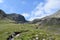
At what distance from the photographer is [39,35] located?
287 ft

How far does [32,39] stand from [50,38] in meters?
9.20

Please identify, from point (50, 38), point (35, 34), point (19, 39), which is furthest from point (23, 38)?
point (50, 38)

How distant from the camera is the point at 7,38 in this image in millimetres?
Answer: 120250

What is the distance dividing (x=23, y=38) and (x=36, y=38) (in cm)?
621

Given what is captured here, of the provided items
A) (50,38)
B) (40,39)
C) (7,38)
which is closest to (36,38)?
(40,39)

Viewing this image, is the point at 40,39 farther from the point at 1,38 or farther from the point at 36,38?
the point at 1,38

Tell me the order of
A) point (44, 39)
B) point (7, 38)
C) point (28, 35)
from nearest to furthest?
point (44, 39)
point (28, 35)
point (7, 38)

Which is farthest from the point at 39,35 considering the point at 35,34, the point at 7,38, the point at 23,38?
the point at 7,38

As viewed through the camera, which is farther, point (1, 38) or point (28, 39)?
point (1, 38)

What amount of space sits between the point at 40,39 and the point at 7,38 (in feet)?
137

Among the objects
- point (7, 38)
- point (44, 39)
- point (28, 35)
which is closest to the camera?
point (44, 39)

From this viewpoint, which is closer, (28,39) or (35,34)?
(28,39)

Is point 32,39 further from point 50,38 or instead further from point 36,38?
point 50,38

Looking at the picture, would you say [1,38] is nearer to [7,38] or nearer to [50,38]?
[7,38]
